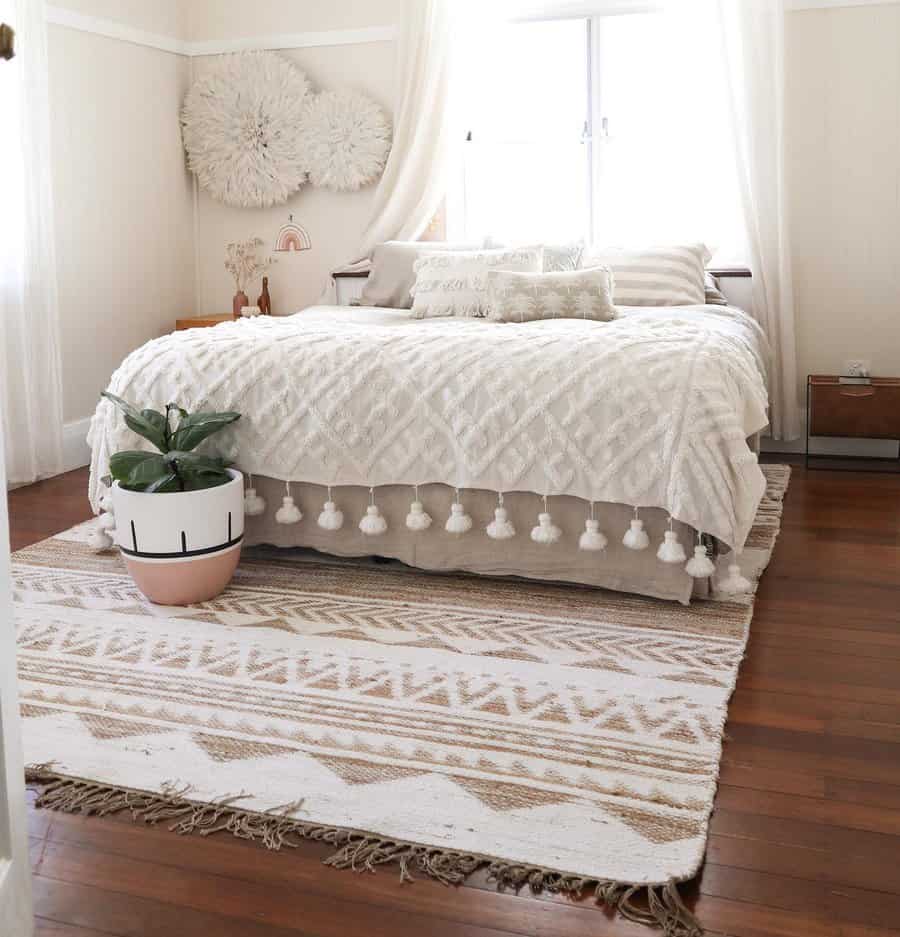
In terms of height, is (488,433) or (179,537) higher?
(488,433)

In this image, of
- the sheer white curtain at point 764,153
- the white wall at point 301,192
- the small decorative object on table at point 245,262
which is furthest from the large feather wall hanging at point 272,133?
the sheer white curtain at point 764,153

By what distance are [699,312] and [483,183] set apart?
5.19ft

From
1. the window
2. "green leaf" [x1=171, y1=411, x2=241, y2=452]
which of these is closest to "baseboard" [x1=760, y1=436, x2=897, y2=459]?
the window

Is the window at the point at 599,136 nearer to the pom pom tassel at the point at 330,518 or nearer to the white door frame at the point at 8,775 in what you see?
the pom pom tassel at the point at 330,518

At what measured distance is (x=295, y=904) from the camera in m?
1.65

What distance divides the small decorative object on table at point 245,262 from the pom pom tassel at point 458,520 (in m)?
2.79

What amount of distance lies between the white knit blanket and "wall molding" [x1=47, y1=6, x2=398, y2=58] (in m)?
2.33

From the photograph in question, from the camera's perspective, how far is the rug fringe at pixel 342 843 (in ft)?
5.39

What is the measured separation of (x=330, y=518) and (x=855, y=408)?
2.50 metres

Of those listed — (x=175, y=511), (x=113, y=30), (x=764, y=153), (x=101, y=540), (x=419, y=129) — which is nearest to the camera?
(x=175, y=511)

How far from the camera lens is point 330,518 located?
10.3 feet

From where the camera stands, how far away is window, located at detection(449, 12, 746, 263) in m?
4.85

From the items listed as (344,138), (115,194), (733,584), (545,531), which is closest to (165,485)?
(545,531)

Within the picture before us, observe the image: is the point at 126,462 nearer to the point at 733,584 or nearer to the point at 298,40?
the point at 733,584
